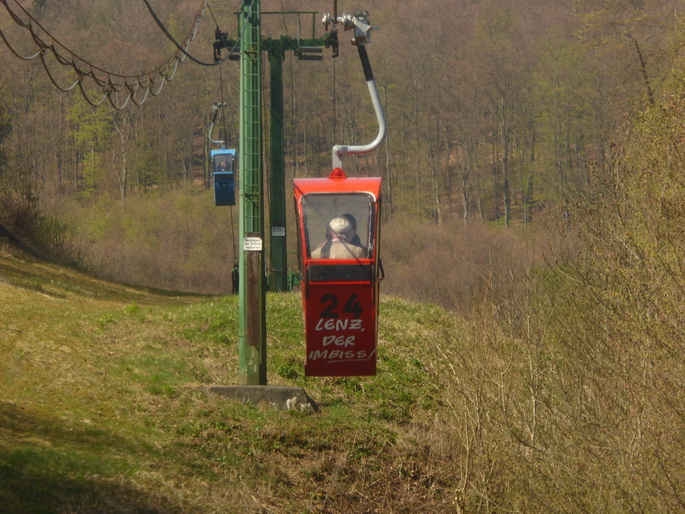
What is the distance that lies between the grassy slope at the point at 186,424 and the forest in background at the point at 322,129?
37.5 metres

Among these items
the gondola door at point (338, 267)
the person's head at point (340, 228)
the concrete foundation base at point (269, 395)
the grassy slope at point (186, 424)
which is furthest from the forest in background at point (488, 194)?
the person's head at point (340, 228)

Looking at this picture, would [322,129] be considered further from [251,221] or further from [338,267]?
[338,267]

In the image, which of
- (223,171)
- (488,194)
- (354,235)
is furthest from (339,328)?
(488,194)

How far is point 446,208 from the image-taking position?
68.2 m

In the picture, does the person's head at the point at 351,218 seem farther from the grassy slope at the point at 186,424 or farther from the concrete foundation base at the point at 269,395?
the grassy slope at the point at 186,424

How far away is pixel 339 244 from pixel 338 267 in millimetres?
341

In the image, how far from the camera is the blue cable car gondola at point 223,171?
89.4 ft

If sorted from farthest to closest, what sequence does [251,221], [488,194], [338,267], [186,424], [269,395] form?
[488,194] → [269,395] → [251,221] → [186,424] → [338,267]

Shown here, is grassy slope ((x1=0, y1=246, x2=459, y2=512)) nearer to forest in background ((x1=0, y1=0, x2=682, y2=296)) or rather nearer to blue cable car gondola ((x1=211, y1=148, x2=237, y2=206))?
blue cable car gondola ((x1=211, y1=148, x2=237, y2=206))

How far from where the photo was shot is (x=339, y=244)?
13055 millimetres

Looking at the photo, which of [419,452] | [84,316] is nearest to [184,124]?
[84,316]

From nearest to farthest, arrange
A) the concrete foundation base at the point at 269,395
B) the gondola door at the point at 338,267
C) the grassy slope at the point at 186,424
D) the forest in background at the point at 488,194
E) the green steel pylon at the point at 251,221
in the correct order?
the grassy slope at the point at 186,424
the gondola door at the point at 338,267
the forest in background at the point at 488,194
the green steel pylon at the point at 251,221
the concrete foundation base at the point at 269,395

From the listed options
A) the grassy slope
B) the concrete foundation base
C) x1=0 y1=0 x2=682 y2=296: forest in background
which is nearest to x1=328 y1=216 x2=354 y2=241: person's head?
the concrete foundation base

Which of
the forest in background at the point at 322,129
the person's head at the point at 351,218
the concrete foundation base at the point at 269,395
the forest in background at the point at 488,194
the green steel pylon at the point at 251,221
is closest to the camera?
the person's head at the point at 351,218
